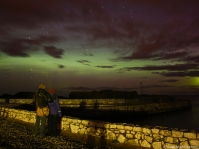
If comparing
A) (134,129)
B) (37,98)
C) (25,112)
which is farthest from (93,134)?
(25,112)

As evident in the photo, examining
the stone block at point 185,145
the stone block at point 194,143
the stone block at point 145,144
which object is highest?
the stone block at point 194,143

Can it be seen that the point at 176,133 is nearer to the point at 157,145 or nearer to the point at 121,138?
the point at 157,145

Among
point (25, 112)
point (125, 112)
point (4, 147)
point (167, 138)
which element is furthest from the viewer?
point (125, 112)

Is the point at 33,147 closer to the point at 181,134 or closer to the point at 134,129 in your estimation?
the point at 134,129

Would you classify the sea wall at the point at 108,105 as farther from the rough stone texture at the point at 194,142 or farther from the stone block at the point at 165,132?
the rough stone texture at the point at 194,142

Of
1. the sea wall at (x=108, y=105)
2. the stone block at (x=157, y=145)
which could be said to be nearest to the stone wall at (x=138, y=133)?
the stone block at (x=157, y=145)

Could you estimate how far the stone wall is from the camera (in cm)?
590

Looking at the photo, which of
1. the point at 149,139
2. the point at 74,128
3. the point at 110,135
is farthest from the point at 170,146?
the point at 74,128

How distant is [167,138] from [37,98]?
4.92m

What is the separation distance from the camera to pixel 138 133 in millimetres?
6797

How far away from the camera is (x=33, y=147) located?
590cm

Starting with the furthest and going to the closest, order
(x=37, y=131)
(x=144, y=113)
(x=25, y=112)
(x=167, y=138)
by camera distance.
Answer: (x=144, y=113) → (x=25, y=112) → (x=37, y=131) → (x=167, y=138)

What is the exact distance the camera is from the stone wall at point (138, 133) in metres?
5.90

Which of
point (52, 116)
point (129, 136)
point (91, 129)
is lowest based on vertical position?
point (129, 136)
